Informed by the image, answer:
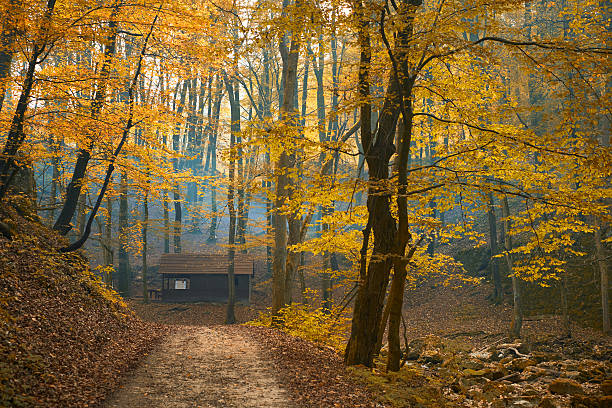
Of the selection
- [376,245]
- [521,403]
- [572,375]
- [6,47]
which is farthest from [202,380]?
[572,375]

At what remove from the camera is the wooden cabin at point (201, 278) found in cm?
2675

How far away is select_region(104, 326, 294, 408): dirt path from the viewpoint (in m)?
6.48

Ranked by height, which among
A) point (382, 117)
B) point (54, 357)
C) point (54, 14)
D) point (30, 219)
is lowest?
point (54, 357)

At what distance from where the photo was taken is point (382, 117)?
9086 millimetres

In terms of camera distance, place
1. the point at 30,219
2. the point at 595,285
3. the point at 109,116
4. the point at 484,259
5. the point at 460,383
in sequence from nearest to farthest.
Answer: the point at 460,383, the point at 109,116, the point at 30,219, the point at 595,285, the point at 484,259

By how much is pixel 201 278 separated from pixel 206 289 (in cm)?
74

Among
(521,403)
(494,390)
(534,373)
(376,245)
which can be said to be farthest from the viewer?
(534,373)

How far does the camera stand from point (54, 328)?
24.7 feet

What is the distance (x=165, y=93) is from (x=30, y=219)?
532cm

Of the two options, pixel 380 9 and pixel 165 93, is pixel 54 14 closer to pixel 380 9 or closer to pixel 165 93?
pixel 165 93

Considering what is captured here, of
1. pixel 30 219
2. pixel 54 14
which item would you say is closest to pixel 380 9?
pixel 54 14

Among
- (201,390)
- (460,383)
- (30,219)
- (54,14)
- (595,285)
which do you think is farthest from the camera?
(595,285)

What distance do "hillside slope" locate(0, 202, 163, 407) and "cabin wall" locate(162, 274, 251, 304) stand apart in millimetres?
14548

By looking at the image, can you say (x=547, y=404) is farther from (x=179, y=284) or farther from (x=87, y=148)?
(x=179, y=284)
